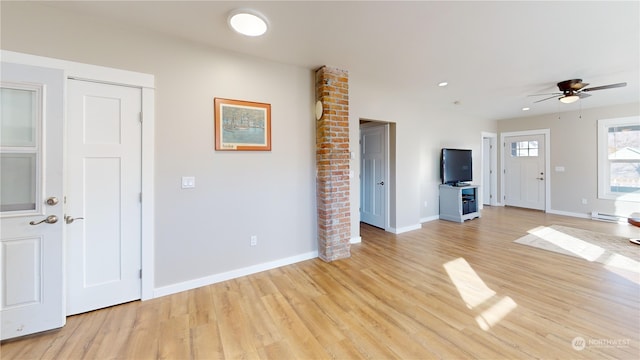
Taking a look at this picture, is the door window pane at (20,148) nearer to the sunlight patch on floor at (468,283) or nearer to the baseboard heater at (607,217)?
the sunlight patch on floor at (468,283)

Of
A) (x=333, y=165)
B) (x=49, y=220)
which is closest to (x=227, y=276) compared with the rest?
(x=49, y=220)

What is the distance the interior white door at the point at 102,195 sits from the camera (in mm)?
2135

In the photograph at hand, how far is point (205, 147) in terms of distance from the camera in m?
2.67

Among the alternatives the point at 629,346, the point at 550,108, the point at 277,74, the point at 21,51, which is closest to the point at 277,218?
the point at 277,74

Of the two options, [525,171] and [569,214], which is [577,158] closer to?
[525,171]

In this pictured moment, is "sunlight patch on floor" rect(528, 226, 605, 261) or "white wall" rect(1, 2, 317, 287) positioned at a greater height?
"white wall" rect(1, 2, 317, 287)

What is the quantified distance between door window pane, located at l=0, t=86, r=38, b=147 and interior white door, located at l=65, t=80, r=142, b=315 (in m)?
0.20

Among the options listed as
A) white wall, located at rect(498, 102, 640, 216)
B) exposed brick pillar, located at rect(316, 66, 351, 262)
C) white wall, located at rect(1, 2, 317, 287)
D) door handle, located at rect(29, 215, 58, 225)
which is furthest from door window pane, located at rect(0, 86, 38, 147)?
white wall, located at rect(498, 102, 640, 216)

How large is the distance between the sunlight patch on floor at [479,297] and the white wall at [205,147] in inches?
71.9

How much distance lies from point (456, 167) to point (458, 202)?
2.94ft

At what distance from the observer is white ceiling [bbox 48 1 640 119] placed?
205 cm

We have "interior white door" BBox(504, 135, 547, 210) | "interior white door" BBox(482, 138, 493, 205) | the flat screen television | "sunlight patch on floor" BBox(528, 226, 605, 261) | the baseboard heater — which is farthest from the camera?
"interior white door" BBox(482, 138, 493, 205)

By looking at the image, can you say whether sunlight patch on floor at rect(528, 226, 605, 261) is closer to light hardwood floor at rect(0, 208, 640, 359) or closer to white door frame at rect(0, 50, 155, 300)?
light hardwood floor at rect(0, 208, 640, 359)

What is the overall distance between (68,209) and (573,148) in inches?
357
